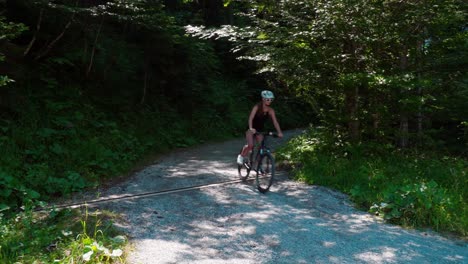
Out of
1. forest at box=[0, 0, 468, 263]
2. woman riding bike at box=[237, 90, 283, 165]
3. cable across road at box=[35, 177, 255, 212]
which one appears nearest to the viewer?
cable across road at box=[35, 177, 255, 212]

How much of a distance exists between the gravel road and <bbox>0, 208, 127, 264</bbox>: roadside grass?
12.1 inches

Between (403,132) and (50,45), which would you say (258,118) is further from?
(50,45)

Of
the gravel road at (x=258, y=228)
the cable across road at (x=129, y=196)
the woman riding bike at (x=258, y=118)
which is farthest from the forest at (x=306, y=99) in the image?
the woman riding bike at (x=258, y=118)

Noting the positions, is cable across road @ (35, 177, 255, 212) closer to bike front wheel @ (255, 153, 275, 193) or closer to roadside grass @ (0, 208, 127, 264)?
roadside grass @ (0, 208, 127, 264)

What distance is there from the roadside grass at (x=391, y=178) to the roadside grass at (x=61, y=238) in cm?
430

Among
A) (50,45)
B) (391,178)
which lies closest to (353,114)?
(391,178)

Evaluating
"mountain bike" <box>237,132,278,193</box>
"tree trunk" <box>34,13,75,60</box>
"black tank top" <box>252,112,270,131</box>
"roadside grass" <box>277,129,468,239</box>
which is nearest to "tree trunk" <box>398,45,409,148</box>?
"roadside grass" <box>277,129,468,239</box>

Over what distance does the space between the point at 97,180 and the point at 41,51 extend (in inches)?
181

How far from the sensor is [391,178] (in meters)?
8.00

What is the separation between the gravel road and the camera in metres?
4.79

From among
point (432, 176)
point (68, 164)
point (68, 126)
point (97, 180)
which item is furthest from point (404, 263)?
point (68, 126)

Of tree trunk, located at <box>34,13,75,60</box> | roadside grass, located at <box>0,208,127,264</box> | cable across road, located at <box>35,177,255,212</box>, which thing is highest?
tree trunk, located at <box>34,13,75,60</box>

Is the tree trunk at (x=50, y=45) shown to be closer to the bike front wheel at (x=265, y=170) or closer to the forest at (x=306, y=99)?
the forest at (x=306, y=99)

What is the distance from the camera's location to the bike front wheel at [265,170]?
305 inches
